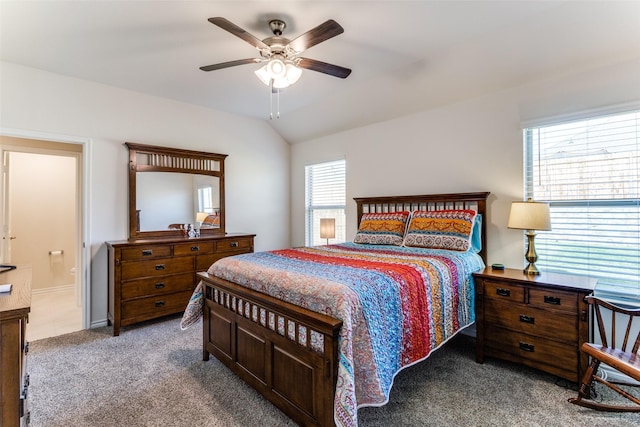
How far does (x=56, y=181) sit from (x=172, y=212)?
8.12 feet

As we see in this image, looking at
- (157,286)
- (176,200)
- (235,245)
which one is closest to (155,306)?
(157,286)

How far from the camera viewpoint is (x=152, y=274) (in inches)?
138

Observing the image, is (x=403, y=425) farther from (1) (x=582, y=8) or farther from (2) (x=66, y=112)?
(2) (x=66, y=112)

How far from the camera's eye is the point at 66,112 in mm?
3383

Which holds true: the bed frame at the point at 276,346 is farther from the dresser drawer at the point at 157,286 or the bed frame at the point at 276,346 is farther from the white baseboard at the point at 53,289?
the white baseboard at the point at 53,289

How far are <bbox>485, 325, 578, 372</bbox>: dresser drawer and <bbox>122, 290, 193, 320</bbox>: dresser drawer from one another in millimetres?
3276

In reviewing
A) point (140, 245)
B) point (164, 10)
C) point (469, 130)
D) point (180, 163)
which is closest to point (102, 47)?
point (164, 10)

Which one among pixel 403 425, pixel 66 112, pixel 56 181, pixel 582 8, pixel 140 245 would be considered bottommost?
pixel 403 425

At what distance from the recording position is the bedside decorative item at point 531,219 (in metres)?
2.54

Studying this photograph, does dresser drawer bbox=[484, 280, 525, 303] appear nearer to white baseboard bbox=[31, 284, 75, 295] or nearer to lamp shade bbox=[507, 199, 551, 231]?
lamp shade bbox=[507, 199, 551, 231]

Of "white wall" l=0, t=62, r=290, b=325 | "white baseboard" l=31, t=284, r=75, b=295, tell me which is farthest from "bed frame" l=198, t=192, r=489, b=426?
"white baseboard" l=31, t=284, r=75, b=295

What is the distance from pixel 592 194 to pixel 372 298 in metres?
2.32

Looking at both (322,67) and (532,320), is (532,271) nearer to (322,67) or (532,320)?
(532,320)

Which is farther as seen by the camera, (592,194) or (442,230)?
(442,230)
